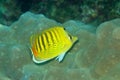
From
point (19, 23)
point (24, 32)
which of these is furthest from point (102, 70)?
point (19, 23)

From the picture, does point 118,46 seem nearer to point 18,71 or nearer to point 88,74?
point 88,74

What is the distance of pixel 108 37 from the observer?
9.97ft

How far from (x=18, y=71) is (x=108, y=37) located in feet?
4.16

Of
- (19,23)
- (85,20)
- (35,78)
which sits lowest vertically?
(85,20)

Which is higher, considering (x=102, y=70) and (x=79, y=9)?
(x=102, y=70)

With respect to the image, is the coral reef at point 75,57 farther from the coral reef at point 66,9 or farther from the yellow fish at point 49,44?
the coral reef at point 66,9

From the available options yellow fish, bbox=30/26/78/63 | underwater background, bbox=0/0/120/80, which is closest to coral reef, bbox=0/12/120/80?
underwater background, bbox=0/0/120/80

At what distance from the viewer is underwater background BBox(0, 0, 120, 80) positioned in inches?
112

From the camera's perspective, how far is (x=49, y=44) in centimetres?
226

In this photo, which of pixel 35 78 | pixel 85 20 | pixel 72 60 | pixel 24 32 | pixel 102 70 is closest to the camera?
pixel 102 70

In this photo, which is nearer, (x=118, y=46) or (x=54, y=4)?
(x=118, y=46)

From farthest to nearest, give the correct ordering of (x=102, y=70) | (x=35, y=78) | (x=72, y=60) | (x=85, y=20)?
(x=85, y=20), (x=72, y=60), (x=35, y=78), (x=102, y=70)

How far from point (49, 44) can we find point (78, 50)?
1.16 m

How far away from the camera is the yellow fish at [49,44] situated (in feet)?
7.35
